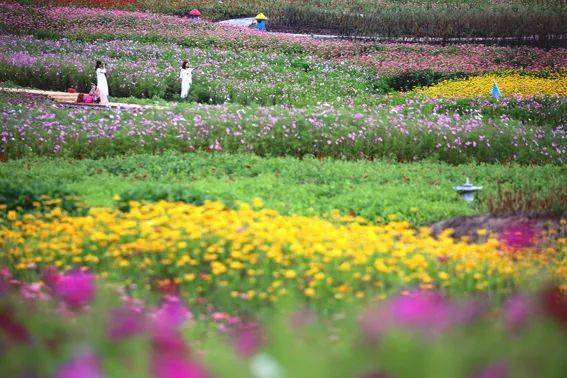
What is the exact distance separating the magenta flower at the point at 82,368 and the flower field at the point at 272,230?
0.01m

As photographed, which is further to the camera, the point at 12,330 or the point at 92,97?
the point at 92,97

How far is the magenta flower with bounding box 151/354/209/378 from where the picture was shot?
205 centimetres

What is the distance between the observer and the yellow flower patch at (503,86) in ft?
64.2

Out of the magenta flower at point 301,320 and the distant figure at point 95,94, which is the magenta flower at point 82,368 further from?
the distant figure at point 95,94

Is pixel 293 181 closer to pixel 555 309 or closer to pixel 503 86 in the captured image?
pixel 555 309

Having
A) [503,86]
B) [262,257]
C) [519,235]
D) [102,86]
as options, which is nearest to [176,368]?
[262,257]

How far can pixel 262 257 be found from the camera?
557cm

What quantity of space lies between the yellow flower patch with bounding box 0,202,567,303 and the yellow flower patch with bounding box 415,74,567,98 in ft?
Answer: 45.4

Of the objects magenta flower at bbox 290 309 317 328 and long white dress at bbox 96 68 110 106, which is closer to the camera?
magenta flower at bbox 290 309 317 328

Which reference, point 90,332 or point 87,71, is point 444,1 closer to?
point 87,71

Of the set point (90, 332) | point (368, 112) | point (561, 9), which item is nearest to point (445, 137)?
point (368, 112)

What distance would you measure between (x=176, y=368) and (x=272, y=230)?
12.8ft

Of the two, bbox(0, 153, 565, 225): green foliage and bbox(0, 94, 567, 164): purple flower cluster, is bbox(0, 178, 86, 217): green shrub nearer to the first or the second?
bbox(0, 153, 565, 225): green foliage

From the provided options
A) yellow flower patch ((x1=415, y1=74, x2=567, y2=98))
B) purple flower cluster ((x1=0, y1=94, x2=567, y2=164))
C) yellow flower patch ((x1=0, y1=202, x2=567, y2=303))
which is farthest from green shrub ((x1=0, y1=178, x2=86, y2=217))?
yellow flower patch ((x1=415, y1=74, x2=567, y2=98))
